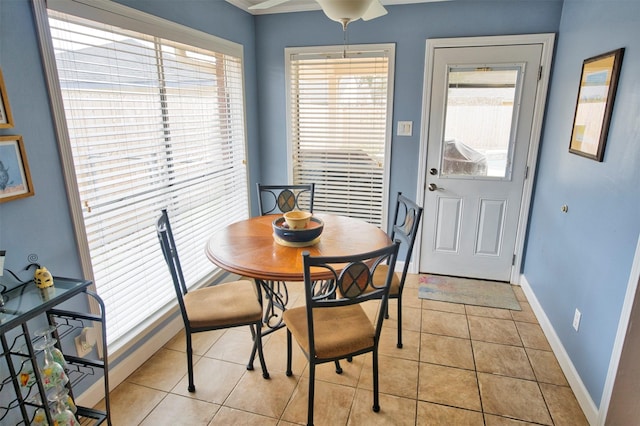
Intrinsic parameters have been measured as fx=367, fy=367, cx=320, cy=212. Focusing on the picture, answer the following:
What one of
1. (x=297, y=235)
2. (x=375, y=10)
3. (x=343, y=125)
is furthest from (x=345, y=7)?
(x=343, y=125)

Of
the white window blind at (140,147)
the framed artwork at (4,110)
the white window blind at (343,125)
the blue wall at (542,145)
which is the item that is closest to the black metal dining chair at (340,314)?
the white window blind at (140,147)

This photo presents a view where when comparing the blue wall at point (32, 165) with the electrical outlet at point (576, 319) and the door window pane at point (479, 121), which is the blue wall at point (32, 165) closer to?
the electrical outlet at point (576, 319)

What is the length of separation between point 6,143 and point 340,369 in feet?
6.51

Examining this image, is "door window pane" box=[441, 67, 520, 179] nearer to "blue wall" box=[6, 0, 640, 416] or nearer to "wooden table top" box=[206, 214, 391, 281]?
"blue wall" box=[6, 0, 640, 416]

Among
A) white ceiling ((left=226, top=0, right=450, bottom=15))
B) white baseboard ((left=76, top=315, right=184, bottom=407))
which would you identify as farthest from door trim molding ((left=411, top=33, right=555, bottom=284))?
white baseboard ((left=76, top=315, right=184, bottom=407))

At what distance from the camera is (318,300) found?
1680mm

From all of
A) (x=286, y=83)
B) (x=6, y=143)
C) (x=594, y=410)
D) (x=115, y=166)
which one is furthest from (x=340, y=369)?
(x=286, y=83)

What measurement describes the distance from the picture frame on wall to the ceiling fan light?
1.34 m

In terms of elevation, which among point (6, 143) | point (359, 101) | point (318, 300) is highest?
point (359, 101)

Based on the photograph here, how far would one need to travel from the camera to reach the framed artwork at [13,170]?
1435 millimetres

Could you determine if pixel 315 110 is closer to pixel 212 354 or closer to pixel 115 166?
pixel 115 166

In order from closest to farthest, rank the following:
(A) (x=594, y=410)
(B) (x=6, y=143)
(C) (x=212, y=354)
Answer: (B) (x=6, y=143) < (A) (x=594, y=410) < (C) (x=212, y=354)

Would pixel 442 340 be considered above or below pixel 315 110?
below

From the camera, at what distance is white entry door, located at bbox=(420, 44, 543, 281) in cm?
300
